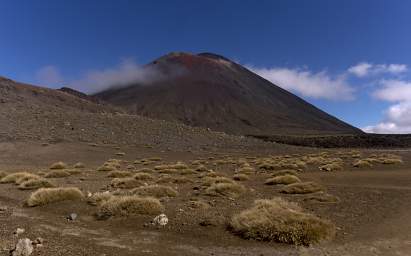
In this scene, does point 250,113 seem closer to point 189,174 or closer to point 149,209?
point 189,174

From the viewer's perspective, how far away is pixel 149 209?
41.9 ft

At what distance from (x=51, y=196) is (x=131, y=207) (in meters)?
3.94

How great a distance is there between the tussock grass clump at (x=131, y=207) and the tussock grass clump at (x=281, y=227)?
285 cm

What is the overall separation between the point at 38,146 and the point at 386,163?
3455 centimetres

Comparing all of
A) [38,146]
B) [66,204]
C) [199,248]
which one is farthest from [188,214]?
[38,146]

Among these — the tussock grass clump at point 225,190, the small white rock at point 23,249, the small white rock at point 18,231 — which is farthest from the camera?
the tussock grass clump at point 225,190

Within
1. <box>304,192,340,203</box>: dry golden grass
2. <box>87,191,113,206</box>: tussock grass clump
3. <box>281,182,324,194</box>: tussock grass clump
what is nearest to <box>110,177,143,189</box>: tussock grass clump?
<box>87,191,113,206</box>: tussock grass clump

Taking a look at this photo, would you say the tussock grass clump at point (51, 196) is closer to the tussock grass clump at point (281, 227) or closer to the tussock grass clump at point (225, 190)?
the tussock grass clump at point (225, 190)

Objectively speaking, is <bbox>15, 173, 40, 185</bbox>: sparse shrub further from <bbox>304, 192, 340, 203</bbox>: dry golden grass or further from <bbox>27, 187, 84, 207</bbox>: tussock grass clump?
<bbox>304, 192, 340, 203</bbox>: dry golden grass

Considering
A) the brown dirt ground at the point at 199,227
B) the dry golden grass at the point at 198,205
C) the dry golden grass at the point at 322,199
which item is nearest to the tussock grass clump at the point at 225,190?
the brown dirt ground at the point at 199,227

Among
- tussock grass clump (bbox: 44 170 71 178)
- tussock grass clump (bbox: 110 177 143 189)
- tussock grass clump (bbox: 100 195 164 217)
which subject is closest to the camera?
tussock grass clump (bbox: 100 195 164 217)

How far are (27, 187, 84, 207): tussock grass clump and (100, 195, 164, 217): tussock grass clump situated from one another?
8.65 ft

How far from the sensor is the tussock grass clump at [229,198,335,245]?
383 inches

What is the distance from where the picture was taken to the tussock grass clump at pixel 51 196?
1480 cm
